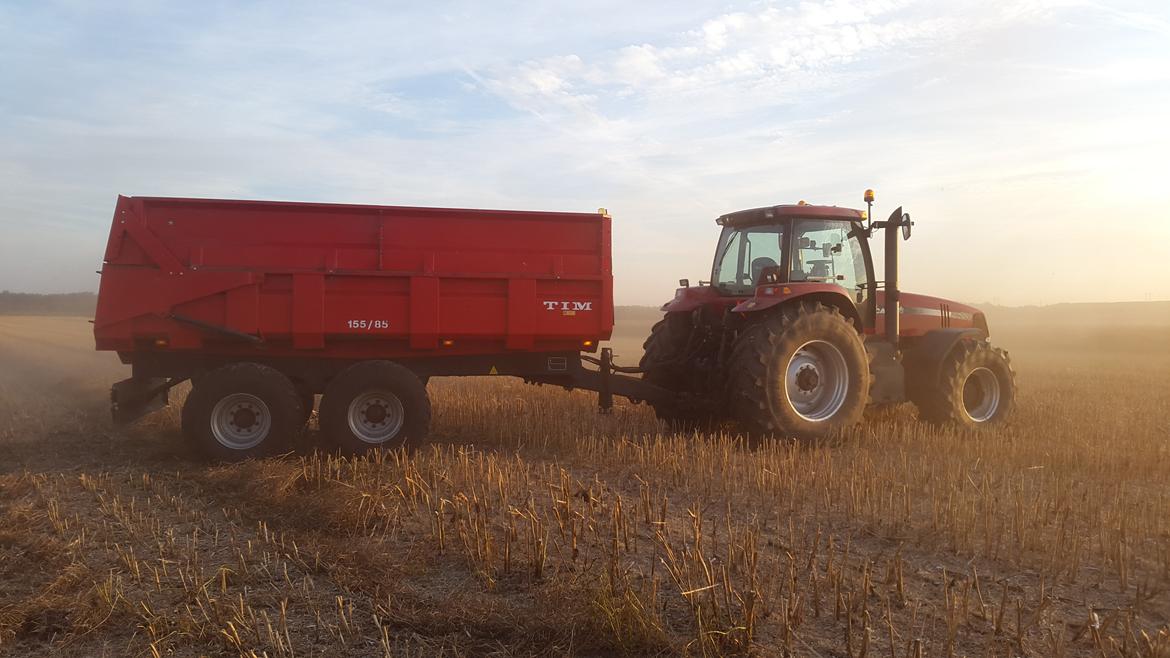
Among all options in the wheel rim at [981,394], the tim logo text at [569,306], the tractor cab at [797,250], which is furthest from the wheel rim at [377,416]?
the wheel rim at [981,394]

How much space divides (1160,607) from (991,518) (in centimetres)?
126

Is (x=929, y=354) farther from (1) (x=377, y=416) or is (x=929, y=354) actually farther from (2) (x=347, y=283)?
(2) (x=347, y=283)

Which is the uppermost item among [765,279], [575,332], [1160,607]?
[765,279]

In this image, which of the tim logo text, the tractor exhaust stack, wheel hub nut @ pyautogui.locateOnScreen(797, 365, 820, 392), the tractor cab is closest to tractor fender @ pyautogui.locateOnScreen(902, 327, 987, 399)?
the tractor exhaust stack

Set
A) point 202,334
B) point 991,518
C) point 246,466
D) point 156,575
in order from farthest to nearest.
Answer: point 202,334, point 246,466, point 991,518, point 156,575

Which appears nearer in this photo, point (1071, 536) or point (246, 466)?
point (1071, 536)

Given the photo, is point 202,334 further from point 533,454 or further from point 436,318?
point 533,454

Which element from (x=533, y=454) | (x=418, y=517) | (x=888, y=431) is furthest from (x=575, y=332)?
(x=888, y=431)

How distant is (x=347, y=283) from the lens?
6.73 metres

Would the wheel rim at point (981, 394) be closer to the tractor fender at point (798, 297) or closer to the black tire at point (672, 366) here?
the tractor fender at point (798, 297)

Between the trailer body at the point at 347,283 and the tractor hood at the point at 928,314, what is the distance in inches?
133

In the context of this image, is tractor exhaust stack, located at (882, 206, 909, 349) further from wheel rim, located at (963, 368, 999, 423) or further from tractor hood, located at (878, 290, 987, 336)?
wheel rim, located at (963, 368, 999, 423)

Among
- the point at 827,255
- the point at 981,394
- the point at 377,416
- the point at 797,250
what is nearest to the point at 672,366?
the point at 797,250

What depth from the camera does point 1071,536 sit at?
427 centimetres
